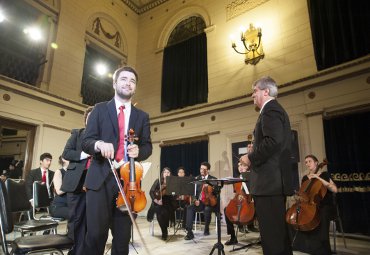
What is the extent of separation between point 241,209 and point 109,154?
320cm

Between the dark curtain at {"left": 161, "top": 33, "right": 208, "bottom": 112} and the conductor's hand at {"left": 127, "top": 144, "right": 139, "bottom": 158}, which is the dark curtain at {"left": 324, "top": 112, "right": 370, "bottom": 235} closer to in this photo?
the dark curtain at {"left": 161, "top": 33, "right": 208, "bottom": 112}

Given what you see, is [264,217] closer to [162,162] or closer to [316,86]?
[316,86]

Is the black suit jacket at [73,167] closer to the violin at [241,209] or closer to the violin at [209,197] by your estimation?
the violin at [241,209]

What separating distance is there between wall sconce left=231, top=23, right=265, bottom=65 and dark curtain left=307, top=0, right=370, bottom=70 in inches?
49.5

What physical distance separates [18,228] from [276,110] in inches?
104

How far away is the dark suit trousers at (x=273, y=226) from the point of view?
67.5 inches

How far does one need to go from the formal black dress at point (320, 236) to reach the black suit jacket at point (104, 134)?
2.81m

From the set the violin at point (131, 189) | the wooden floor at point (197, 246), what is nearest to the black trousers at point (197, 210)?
the wooden floor at point (197, 246)

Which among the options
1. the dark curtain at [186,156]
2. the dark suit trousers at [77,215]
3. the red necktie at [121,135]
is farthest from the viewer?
the dark curtain at [186,156]

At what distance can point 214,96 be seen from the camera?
7500 mm

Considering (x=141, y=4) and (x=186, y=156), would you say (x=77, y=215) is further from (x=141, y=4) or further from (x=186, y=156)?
(x=141, y=4)

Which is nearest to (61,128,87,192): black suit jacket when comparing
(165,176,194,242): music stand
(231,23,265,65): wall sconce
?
(165,176,194,242): music stand

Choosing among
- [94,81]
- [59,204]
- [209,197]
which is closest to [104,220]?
[59,204]

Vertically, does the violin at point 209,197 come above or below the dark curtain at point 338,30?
below
